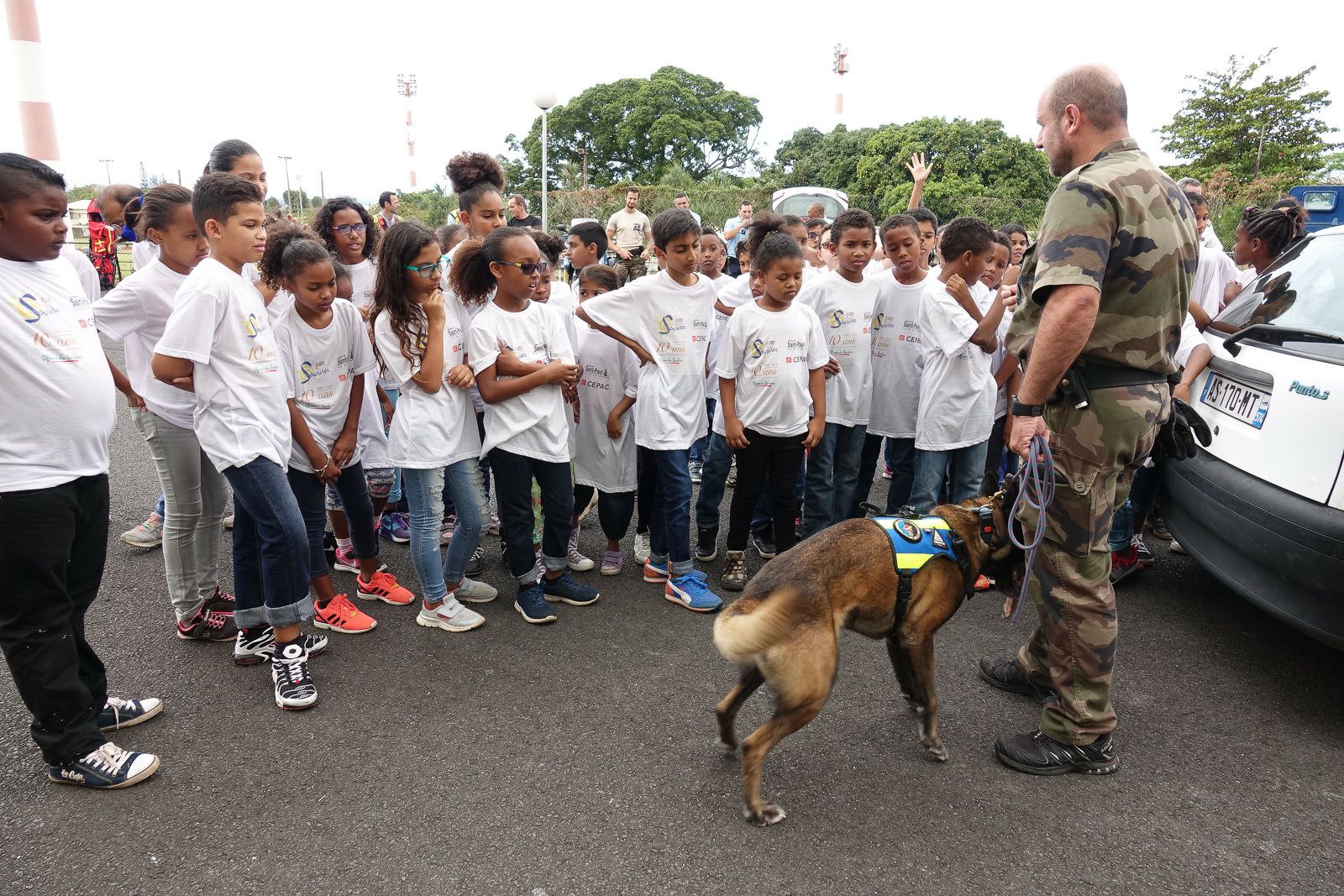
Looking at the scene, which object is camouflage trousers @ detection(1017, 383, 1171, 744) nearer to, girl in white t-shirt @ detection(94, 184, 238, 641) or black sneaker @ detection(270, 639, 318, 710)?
black sneaker @ detection(270, 639, 318, 710)

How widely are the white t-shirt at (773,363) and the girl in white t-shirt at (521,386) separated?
0.93m

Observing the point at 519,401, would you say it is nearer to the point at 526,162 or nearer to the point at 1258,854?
the point at 1258,854

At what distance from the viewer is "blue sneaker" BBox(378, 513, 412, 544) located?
491 centimetres

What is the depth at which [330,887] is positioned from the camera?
2148 mm

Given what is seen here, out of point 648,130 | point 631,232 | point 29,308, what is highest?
point 648,130

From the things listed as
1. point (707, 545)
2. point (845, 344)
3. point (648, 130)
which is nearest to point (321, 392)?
point (707, 545)

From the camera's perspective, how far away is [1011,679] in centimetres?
326

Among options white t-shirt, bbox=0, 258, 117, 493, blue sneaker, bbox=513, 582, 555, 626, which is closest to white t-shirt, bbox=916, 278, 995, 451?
blue sneaker, bbox=513, 582, 555, 626

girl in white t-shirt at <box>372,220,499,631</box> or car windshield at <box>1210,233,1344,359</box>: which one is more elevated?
car windshield at <box>1210,233,1344,359</box>

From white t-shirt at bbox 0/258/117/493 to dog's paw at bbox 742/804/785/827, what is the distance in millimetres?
2535

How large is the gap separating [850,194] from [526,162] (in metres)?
28.2

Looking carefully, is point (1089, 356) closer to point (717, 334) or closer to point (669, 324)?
point (669, 324)

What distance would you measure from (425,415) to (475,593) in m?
1.08

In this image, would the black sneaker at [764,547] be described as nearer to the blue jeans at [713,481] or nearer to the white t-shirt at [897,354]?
the blue jeans at [713,481]
